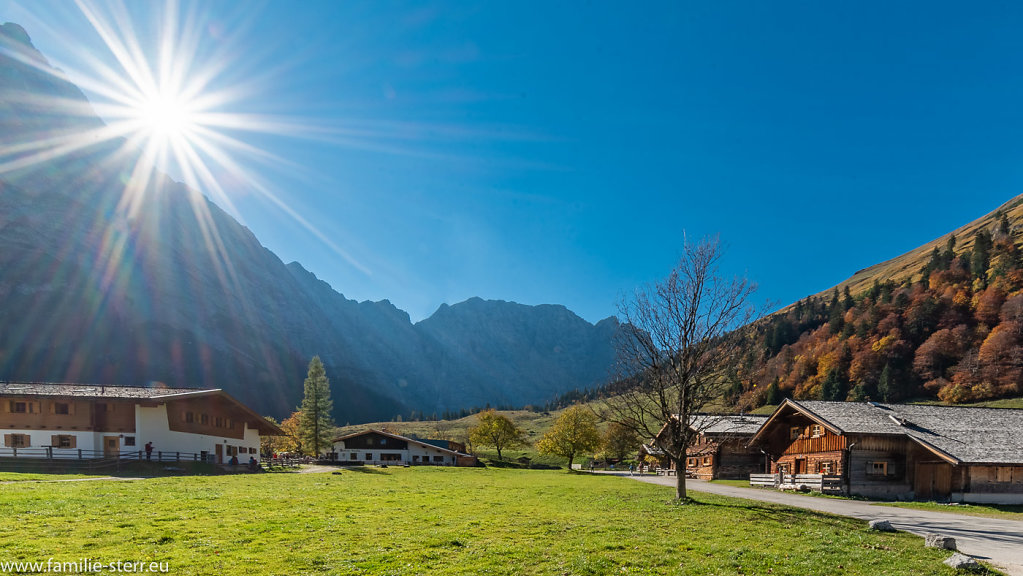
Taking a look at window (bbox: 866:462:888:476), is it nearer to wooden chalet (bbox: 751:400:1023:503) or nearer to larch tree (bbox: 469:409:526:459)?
wooden chalet (bbox: 751:400:1023:503)

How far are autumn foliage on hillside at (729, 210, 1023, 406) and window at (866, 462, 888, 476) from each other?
49.5m

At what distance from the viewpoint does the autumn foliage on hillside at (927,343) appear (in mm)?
96875

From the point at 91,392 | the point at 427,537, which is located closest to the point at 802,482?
the point at 427,537

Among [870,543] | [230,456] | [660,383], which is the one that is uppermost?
[660,383]

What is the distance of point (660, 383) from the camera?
2769 cm

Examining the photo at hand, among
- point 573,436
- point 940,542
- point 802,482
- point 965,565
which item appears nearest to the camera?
point 965,565

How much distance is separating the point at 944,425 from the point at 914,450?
3438 millimetres

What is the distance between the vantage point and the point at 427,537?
48.9ft

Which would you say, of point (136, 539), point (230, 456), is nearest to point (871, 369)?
point (230, 456)

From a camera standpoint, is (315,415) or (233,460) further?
(315,415)

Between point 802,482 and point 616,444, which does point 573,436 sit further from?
point 802,482

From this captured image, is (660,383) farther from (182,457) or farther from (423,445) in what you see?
(423,445)

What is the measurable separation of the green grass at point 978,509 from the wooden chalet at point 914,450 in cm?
150

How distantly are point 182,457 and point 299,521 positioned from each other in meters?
42.4
